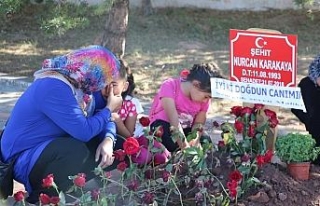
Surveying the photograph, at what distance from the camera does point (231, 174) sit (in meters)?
3.17

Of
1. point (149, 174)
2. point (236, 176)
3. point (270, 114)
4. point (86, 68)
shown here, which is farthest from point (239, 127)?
point (86, 68)

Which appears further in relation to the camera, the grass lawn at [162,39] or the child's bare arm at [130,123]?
the grass lawn at [162,39]

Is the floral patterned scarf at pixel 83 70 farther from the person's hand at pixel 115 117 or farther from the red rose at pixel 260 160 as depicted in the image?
the red rose at pixel 260 160

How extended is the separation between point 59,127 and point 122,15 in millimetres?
3981

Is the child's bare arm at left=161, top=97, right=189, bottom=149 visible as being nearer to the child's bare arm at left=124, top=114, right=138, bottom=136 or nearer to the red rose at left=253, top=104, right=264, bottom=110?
the child's bare arm at left=124, top=114, right=138, bottom=136

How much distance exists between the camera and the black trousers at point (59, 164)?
3.56 metres

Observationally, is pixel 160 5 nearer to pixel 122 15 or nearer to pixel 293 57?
pixel 122 15

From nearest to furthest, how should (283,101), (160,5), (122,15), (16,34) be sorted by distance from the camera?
(283,101)
(122,15)
(16,34)
(160,5)

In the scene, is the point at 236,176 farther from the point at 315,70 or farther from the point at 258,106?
the point at 315,70

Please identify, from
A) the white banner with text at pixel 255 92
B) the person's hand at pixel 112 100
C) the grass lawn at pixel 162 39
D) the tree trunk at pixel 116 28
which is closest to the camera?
the white banner with text at pixel 255 92

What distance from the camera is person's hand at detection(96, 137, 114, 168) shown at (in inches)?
145

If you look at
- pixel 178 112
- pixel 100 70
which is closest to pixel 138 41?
pixel 178 112

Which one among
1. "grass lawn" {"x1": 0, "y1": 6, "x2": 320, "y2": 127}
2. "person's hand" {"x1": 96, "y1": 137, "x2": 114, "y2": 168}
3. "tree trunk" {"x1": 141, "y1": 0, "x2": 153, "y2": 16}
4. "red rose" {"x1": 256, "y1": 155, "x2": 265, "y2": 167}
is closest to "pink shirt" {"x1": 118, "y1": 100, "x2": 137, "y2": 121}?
"person's hand" {"x1": 96, "y1": 137, "x2": 114, "y2": 168}

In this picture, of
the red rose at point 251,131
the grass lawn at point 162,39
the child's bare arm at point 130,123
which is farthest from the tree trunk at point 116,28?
the red rose at point 251,131
